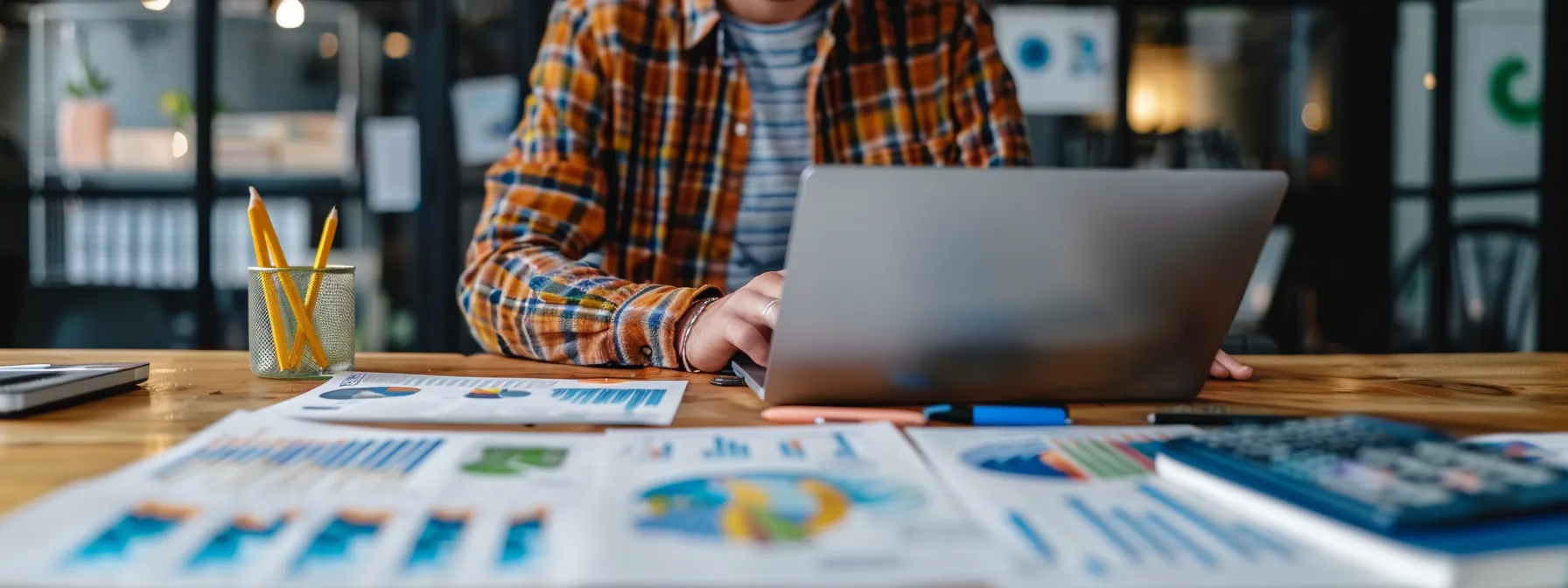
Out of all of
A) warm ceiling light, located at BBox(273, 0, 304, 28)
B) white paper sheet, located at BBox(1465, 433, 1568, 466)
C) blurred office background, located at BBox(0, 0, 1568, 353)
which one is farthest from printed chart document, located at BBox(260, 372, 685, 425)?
warm ceiling light, located at BBox(273, 0, 304, 28)

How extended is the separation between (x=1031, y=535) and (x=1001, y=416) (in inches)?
9.6

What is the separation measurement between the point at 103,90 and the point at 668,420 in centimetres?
349

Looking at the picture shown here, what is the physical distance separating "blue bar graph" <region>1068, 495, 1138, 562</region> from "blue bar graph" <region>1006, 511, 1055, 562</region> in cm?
3

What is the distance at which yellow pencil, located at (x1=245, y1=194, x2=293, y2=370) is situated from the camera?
2.59 feet

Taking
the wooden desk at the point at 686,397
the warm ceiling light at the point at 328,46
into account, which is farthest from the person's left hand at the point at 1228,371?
the warm ceiling light at the point at 328,46

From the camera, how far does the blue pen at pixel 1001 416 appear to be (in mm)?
617

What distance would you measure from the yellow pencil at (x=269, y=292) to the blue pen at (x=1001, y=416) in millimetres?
549

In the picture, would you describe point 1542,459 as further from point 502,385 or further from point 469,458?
point 502,385

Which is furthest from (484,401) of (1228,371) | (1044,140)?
(1044,140)

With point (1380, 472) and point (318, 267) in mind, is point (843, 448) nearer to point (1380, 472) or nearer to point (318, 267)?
point (1380, 472)

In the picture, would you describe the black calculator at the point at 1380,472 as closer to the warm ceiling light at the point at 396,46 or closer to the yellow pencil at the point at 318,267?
the yellow pencil at the point at 318,267

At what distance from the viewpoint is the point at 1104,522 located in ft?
1.31

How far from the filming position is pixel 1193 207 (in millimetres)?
603

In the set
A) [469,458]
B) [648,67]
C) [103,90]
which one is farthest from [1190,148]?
[103,90]
